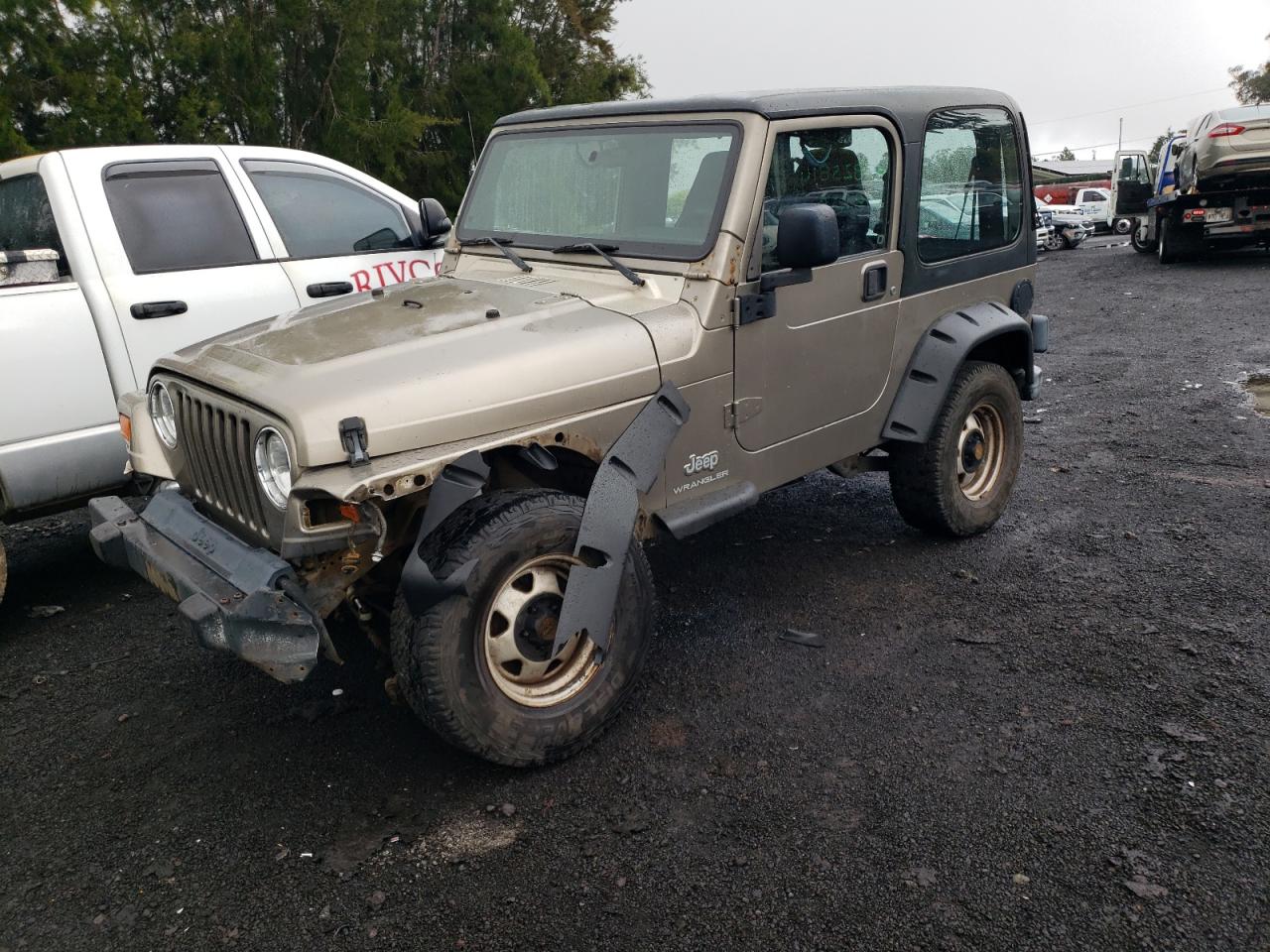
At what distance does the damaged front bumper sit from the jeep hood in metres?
0.41

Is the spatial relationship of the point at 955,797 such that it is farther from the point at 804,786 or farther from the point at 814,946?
the point at 814,946

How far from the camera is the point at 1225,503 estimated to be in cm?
532

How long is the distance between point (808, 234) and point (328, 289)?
2.75 m

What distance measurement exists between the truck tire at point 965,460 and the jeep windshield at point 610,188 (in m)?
1.63

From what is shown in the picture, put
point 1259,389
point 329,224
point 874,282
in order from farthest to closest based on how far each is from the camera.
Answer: point 1259,389 → point 329,224 → point 874,282

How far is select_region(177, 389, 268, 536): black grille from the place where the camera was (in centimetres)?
304

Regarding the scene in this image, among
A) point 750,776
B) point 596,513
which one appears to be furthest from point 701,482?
point 750,776

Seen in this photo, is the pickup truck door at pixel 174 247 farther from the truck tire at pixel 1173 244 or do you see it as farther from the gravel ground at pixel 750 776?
the truck tire at pixel 1173 244

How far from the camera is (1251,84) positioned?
171 feet

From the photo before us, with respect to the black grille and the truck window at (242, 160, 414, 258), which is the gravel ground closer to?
the black grille

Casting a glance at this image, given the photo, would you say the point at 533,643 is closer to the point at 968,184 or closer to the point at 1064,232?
the point at 968,184

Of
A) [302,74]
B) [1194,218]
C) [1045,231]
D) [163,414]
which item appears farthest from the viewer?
[1045,231]

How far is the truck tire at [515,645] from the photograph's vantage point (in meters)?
2.96

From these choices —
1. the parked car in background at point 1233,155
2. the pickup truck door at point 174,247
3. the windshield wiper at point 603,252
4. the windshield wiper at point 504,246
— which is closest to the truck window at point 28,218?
the pickup truck door at point 174,247
